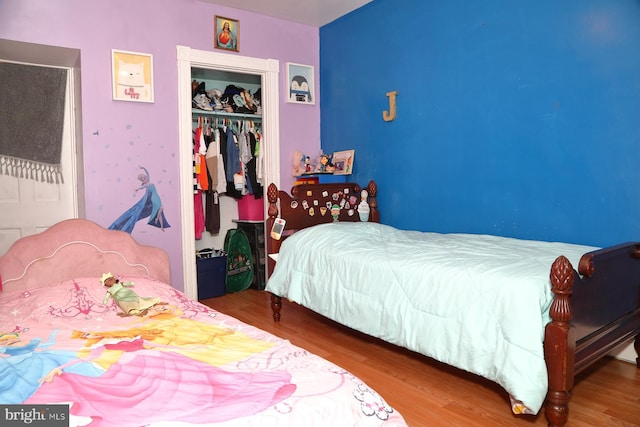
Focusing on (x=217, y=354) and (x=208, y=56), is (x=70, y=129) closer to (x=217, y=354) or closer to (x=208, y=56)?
(x=208, y=56)

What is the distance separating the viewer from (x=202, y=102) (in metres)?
4.45

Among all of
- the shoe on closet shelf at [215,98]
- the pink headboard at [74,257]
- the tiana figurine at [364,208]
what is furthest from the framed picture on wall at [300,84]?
the pink headboard at [74,257]

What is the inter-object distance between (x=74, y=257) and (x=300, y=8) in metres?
2.89

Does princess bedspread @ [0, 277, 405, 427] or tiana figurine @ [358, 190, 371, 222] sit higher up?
tiana figurine @ [358, 190, 371, 222]

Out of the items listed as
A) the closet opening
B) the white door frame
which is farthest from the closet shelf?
the white door frame

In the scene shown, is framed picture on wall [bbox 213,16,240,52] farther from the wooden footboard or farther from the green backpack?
the wooden footboard

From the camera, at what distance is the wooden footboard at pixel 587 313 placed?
1828 mm

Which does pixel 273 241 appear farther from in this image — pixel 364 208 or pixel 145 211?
pixel 145 211

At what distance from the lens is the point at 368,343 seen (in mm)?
3086

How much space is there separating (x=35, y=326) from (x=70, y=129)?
2.46 meters

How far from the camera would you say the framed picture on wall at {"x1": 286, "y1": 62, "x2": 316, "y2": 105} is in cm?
450

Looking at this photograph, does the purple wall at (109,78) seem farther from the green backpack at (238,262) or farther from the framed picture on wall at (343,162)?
the framed picture on wall at (343,162)

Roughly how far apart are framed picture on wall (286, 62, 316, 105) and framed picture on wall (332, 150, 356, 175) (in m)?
0.66

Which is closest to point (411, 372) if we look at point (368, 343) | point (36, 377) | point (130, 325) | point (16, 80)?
point (368, 343)
